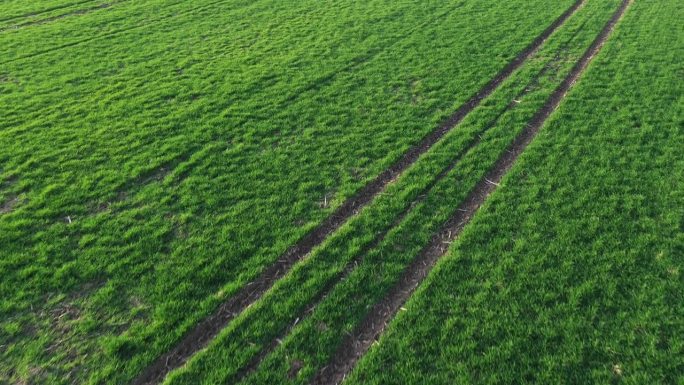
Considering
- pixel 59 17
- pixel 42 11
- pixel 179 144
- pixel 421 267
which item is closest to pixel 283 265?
pixel 421 267

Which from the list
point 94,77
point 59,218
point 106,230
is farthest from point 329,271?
point 94,77

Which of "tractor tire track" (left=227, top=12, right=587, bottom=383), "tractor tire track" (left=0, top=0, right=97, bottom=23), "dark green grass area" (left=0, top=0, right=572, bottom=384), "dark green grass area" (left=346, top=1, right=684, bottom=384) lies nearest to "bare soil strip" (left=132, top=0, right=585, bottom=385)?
"dark green grass area" (left=0, top=0, right=572, bottom=384)

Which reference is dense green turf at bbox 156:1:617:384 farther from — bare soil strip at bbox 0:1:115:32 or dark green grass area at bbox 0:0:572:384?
bare soil strip at bbox 0:1:115:32

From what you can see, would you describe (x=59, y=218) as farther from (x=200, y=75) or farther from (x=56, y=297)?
(x=200, y=75)

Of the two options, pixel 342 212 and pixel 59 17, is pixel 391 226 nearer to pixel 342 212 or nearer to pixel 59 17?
pixel 342 212

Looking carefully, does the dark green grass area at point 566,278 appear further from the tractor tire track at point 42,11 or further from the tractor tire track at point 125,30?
the tractor tire track at point 42,11
